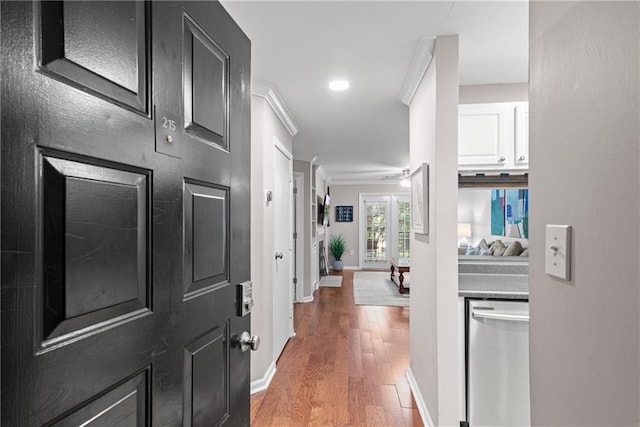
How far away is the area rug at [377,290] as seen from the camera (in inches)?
204

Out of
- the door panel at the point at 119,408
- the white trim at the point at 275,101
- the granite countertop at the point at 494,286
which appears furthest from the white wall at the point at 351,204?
the door panel at the point at 119,408

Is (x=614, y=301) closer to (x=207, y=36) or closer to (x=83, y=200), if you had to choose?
(x=83, y=200)

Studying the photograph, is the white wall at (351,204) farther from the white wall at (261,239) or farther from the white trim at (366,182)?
the white wall at (261,239)

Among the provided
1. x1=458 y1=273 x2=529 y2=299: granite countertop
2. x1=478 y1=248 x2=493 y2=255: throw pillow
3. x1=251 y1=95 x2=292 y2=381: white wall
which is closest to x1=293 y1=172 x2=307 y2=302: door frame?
x1=251 y1=95 x2=292 y2=381: white wall

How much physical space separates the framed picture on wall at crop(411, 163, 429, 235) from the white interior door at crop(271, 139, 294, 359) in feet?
4.14

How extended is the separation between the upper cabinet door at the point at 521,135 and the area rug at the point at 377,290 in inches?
130

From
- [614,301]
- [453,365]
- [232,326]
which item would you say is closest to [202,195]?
[232,326]

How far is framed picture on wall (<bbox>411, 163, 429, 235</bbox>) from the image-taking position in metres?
2.07

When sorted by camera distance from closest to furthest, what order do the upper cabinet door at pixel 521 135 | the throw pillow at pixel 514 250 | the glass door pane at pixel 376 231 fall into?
the upper cabinet door at pixel 521 135, the throw pillow at pixel 514 250, the glass door pane at pixel 376 231

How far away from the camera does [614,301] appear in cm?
57

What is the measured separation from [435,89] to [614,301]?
159 cm

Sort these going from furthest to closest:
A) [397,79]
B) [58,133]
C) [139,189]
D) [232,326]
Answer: [397,79]
[232,326]
[139,189]
[58,133]

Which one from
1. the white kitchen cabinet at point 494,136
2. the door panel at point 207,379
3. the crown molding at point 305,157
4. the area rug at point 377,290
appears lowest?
the area rug at point 377,290

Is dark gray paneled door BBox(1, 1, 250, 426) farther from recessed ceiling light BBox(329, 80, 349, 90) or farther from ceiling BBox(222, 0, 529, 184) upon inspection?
recessed ceiling light BBox(329, 80, 349, 90)
